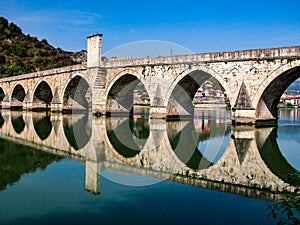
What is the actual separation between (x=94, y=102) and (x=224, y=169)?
17.3 meters

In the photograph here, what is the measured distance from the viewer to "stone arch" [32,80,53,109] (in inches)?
1250

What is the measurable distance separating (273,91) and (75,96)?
58.3 feet

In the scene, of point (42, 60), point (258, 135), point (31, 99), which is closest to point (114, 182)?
point (258, 135)

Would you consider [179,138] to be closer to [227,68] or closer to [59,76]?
[227,68]

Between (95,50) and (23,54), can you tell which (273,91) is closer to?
(95,50)

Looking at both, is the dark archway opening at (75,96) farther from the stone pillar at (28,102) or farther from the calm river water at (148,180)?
the calm river water at (148,180)

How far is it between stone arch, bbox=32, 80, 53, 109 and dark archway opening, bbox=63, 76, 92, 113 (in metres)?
3.78

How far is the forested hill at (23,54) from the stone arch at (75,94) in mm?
21535

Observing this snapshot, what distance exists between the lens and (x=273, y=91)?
16938mm

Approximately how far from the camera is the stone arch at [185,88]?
18406 millimetres

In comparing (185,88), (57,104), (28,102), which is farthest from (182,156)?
(28,102)

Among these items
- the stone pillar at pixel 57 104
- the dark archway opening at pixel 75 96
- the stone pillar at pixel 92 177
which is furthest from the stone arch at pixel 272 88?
the stone pillar at pixel 57 104

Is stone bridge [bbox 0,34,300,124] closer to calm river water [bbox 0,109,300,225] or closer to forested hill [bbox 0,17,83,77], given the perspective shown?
calm river water [bbox 0,109,300,225]

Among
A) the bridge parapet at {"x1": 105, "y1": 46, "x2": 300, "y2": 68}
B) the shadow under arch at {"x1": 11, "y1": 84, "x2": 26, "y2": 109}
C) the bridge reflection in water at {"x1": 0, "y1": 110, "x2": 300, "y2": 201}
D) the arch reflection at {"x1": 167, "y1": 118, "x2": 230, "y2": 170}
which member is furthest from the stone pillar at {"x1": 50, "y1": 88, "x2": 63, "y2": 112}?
the arch reflection at {"x1": 167, "y1": 118, "x2": 230, "y2": 170}
